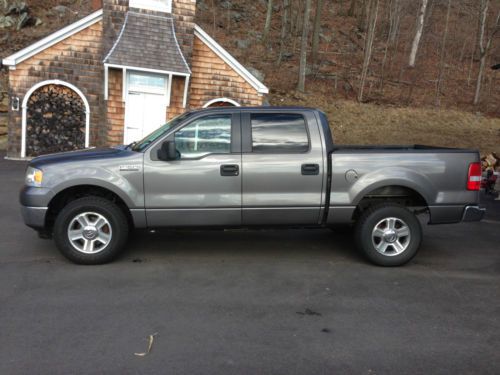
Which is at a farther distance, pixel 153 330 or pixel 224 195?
pixel 224 195

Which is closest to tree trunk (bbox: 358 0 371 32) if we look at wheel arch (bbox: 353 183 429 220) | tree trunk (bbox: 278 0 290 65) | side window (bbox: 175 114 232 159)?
tree trunk (bbox: 278 0 290 65)

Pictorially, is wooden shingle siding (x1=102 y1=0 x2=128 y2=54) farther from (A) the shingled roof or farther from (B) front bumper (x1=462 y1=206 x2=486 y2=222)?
(B) front bumper (x1=462 y1=206 x2=486 y2=222)

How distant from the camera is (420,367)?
3.59m

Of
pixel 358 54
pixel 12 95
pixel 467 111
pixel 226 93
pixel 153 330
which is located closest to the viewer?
pixel 153 330

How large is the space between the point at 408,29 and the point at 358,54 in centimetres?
941

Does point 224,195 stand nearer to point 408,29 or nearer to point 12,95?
point 12,95

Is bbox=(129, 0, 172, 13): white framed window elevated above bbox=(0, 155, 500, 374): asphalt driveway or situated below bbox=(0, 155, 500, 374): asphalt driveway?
above

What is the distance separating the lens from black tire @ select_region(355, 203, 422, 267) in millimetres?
5879

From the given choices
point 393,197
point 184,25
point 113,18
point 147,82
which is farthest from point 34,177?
point 184,25

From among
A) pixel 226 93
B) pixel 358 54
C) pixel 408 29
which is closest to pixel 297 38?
pixel 358 54

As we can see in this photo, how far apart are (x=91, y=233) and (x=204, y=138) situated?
175 centimetres

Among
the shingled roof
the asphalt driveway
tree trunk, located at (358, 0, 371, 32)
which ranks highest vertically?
tree trunk, located at (358, 0, 371, 32)

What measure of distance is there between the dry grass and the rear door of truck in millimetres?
15964

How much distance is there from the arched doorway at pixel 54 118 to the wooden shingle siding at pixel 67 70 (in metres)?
0.20
